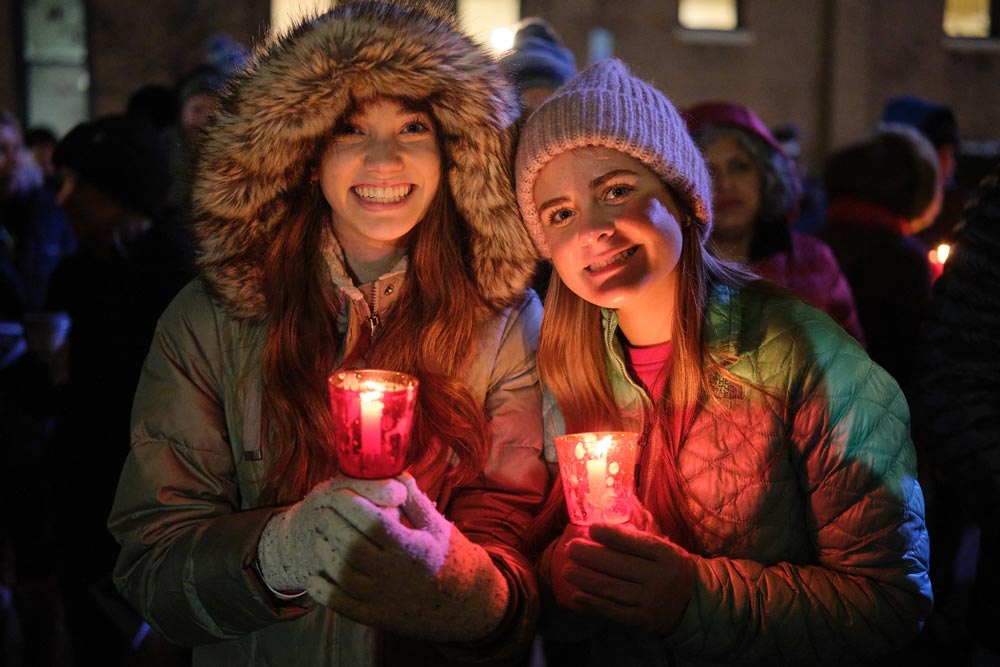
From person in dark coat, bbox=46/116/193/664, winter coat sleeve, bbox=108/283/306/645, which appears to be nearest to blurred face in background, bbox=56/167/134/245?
person in dark coat, bbox=46/116/193/664

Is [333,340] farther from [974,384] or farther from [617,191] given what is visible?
[974,384]

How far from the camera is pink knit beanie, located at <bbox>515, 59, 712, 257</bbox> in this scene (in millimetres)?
2275

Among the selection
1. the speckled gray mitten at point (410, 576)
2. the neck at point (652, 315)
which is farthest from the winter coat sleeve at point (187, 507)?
the neck at point (652, 315)

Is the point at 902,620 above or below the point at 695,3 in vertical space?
below

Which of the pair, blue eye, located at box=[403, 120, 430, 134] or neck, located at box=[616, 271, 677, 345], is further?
blue eye, located at box=[403, 120, 430, 134]

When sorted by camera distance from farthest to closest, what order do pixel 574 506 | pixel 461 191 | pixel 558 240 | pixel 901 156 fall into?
1. pixel 901 156
2. pixel 461 191
3. pixel 558 240
4. pixel 574 506

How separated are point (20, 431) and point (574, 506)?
3982 mm

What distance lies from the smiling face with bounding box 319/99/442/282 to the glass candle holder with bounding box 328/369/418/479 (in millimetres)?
673

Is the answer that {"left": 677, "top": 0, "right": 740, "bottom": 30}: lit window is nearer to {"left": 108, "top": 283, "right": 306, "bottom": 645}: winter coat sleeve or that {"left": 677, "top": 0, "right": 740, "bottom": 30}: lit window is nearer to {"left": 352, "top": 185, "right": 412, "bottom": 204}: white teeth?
{"left": 352, "top": 185, "right": 412, "bottom": 204}: white teeth

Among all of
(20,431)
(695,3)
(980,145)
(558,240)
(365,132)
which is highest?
(695,3)

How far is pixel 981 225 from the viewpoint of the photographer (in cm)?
225

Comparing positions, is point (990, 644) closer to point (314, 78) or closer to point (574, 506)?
→ point (574, 506)

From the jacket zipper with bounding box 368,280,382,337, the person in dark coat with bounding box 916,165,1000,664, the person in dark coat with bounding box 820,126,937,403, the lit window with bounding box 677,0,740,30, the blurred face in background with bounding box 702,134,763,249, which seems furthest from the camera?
the lit window with bounding box 677,0,740,30

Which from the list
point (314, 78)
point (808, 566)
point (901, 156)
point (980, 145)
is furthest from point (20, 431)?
point (980, 145)
